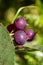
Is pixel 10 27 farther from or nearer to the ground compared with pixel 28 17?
farther from the ground

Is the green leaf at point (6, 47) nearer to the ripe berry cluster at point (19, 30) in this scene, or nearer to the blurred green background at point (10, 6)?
the ripe berry cluster at point (19, 30)

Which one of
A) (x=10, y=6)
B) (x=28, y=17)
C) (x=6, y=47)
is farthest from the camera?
(x=10, y=6)

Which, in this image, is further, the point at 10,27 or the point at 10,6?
the point at 10,6

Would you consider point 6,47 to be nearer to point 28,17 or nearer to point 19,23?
point 19,23

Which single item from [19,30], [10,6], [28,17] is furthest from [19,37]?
[10,6]

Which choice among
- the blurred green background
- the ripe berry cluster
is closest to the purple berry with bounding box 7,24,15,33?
the ripe berry cluster

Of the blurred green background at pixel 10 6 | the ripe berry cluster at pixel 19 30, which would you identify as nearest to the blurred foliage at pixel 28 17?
the blurred green background at pixel 10 6
